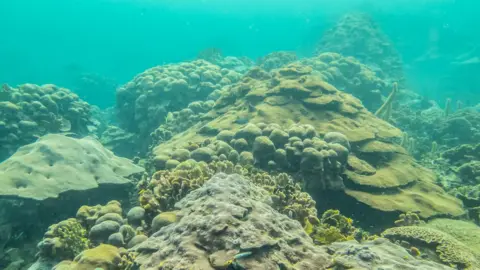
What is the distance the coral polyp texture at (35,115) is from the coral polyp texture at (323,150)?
624 cm

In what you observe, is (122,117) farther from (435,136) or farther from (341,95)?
(435,136)

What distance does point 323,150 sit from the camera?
293 inches

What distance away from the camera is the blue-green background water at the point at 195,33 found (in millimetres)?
46719

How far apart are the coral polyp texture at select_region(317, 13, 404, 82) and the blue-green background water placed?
10376 millimetres

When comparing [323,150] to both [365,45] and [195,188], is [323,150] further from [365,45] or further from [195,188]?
[365,45]

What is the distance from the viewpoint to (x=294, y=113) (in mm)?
10836

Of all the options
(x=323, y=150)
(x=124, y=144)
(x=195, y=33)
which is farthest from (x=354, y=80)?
(x=195, y=33)

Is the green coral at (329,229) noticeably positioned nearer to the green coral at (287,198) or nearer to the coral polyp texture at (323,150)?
the green coral at (287,198)

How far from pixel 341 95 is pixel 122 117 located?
41.7 ft

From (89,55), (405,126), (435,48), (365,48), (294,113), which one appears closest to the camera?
(294,113)

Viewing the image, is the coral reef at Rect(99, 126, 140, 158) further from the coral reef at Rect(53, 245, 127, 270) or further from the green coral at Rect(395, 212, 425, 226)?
the coral reef at Rect(53, 245, 127, 270)

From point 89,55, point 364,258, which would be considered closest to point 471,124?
point 364,258

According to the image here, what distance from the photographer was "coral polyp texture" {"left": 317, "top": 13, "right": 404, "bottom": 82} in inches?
1260

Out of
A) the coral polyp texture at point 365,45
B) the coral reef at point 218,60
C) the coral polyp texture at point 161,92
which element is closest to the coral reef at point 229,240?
the coral polyp texture at point 161,92
